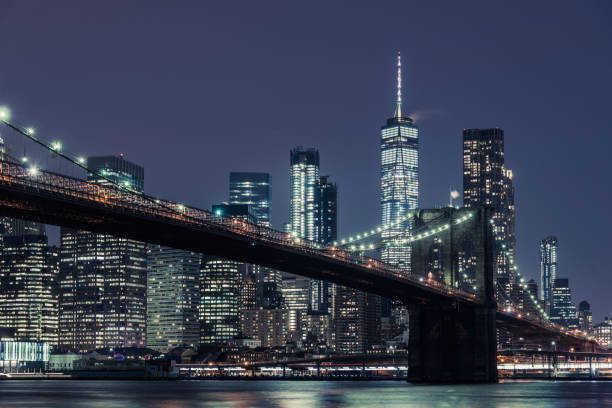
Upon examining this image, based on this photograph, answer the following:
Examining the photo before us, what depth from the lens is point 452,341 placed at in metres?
86.1

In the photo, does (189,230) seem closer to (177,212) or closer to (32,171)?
(177,212)

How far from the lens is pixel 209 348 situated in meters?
191

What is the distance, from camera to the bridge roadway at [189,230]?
55.9 metres

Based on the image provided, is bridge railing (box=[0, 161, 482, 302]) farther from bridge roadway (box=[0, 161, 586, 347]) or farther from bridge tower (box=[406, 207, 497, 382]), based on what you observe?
bridge tower (box=[406, 207, 497, 382])

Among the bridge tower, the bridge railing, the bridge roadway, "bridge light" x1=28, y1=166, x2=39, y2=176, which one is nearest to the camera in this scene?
"bridge light" x1=28, y1=166, x2=39, y2=176

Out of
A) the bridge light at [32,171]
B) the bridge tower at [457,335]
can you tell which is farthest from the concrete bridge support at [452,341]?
the bridge light at [32,171]

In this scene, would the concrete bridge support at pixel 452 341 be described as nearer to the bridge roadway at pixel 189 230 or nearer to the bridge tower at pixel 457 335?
the bridge tower at pixel 457 335

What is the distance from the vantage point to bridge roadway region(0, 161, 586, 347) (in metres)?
55.9

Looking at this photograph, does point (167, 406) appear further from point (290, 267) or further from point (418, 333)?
point (418, 333)

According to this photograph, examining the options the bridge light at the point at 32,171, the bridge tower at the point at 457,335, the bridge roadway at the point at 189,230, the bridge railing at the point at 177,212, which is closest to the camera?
the bridge light at the point at 32,171

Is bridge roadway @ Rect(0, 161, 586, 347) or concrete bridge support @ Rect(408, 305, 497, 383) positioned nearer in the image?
bridge roadway @ Rect(0, 161, 586, 347)

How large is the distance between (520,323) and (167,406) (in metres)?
58.0

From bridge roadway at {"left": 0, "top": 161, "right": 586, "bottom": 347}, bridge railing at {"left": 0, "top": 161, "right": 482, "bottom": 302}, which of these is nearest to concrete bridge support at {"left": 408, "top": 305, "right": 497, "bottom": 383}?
bridge roadway at {"left": 0, "top": 161, "right": 586, "bottom": 347}

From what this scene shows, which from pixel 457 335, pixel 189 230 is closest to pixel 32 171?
pixel 189 230
